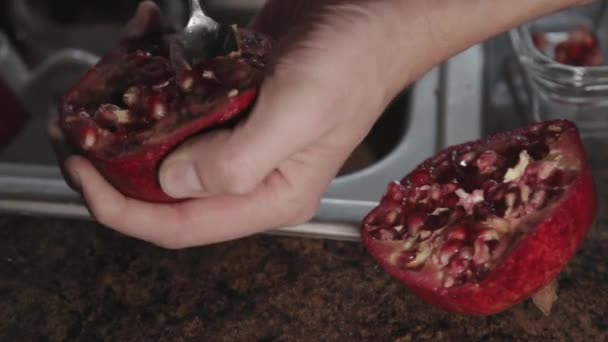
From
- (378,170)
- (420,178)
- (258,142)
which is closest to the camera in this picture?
(258,142)

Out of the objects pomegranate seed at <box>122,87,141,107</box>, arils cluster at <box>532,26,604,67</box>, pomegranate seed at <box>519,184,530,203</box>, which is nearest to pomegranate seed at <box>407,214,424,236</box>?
pomegranate seed at <box>519,184,530,203</box>

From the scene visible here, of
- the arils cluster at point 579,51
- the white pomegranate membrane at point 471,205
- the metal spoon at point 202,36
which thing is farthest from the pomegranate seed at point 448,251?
the arils cluster at point 579,51

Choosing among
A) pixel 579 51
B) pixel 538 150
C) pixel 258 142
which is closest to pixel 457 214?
pixel 538 150

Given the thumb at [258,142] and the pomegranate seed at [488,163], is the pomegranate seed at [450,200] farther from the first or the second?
the thumb at [258,142]

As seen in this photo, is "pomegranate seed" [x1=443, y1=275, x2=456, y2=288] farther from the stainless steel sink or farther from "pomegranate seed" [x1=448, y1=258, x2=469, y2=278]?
the stainless steel sink

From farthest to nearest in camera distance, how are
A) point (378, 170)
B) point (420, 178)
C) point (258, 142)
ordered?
point (378, 170)
point (420, 178)
point (258, 142)

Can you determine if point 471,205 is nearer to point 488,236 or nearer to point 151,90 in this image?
point 488,236

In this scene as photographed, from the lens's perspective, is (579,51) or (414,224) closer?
(414,224)
